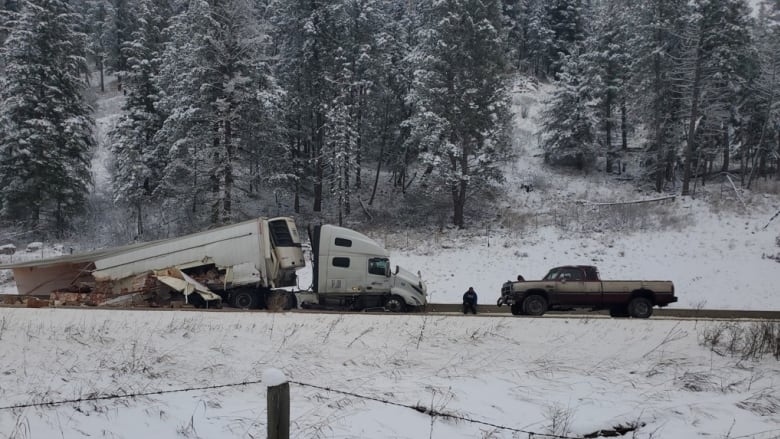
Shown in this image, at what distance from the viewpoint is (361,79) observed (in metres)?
33.7

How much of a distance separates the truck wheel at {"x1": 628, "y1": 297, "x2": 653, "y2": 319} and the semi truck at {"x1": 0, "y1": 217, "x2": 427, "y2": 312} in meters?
6.48

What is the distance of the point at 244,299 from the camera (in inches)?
651

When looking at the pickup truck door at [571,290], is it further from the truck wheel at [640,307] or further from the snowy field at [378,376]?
the snowy field at [378,376]

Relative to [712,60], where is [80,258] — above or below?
below

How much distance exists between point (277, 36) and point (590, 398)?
33.3m

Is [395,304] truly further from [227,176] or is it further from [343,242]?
[227,176]

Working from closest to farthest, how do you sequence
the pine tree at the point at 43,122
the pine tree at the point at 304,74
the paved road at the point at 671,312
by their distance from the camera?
the paved road at the point at 671,312 < the pine tree at the point at 43,122 < the pine tree at the point at 304,74

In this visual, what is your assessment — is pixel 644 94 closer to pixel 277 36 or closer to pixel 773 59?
pixel 773 59

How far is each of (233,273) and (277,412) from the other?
12.6 metres

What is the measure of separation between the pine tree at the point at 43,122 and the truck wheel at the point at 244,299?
64.4 ft

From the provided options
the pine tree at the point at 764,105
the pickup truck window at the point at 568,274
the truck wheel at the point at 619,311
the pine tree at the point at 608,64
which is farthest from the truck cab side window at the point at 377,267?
the pine tree at the point at 764,105

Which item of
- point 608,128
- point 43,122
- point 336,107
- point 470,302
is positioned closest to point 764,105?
point 608,128

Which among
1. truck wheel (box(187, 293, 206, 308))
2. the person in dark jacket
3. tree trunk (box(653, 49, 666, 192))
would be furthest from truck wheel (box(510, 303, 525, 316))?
tree trunk (box(653, 49, 666, 192))

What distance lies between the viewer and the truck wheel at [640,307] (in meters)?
14.8
